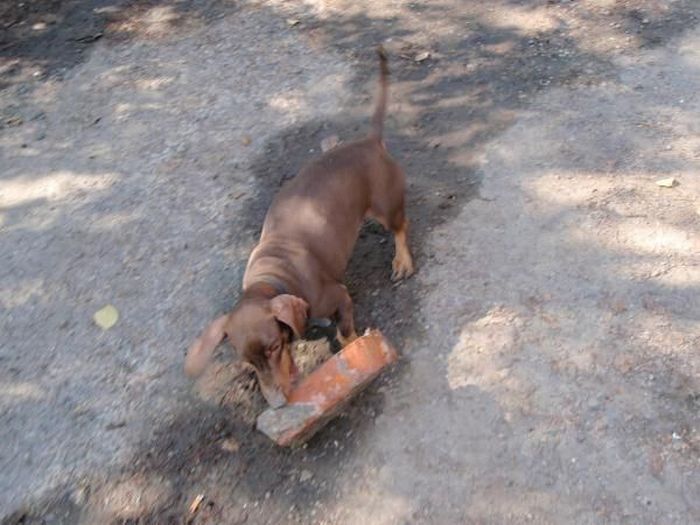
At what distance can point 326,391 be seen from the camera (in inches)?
145

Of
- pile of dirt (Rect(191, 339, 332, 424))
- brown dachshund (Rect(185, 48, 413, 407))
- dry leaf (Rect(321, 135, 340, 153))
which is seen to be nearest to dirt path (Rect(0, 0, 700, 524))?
pile of dirt (Rect(191, 339, 332, 424))

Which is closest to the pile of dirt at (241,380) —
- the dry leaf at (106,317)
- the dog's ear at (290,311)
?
the dog's ear at (290,311)

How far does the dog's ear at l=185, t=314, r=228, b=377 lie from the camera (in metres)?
3.52

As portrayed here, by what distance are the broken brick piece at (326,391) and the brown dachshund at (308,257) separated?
73 millimetres

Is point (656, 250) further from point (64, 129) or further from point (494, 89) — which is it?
point (64, 129)

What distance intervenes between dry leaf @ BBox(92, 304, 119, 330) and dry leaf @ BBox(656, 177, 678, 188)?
10.6 feet

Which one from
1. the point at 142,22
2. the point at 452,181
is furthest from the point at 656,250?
the point at 142,22

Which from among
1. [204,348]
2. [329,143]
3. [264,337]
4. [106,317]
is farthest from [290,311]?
[329,143]

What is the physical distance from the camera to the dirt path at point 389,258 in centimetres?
363

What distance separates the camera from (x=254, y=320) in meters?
3.53

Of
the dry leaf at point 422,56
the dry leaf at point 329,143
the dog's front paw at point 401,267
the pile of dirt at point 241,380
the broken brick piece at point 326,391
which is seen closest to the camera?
the broken brick piece at point 326,391

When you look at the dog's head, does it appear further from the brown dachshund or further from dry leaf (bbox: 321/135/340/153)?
dry leaf (bbox: 321/135/340/153)

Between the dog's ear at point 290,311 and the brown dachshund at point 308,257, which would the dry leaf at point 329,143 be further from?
the dog's ear at point 290,311

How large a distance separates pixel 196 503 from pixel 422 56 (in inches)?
154
